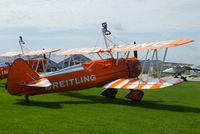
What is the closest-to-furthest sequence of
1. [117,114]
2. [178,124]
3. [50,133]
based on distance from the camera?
[50,133]
[178,124]
[117,114]

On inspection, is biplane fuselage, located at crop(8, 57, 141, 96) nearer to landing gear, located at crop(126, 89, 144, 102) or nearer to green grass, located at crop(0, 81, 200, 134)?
landing gear, located at crop(126, 89, 144, 102)

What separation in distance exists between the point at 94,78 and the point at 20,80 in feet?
10.8

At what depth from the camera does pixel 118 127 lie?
6.29 metres

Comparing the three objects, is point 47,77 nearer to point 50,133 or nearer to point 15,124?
point 15,124

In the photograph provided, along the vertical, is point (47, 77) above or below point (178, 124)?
above

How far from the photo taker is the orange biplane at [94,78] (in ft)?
30.7

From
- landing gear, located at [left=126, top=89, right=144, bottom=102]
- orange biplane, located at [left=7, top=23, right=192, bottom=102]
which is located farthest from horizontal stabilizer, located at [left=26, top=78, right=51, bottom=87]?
landing gear, located at [left=126, top=89, right=144, bottom=102]

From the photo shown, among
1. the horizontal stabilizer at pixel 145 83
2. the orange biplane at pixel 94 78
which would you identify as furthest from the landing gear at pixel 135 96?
the horizontal stabilizer at pixel 145 83

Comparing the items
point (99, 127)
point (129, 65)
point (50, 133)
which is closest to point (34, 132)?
point (50, 133)

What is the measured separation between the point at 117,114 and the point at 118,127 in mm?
1811

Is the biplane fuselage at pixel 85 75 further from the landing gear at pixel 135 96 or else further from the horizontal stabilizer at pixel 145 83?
the landing gear at pixel 135 96

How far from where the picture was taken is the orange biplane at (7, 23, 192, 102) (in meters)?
9.34

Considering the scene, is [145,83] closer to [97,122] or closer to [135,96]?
[135,96]


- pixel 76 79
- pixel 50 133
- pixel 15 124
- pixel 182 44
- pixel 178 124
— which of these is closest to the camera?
pixel 50 133
